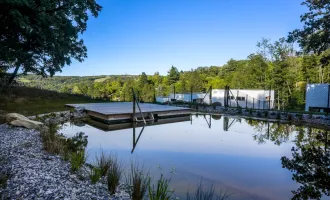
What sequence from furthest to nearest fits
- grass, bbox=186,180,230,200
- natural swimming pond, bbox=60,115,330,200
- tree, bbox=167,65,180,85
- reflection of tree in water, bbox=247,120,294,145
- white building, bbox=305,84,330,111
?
1. tree, bbox=167,65,180,85
2. white building, bbox=305,84,330,111
3. reflection of tree in water, bbox=247,120,294,145
4. natural swimming pond, bbox=60,115,330,200
5. grass, bbox=186,180,230,200

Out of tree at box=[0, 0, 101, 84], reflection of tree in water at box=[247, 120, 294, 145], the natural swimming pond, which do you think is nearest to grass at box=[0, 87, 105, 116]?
tree at box=[0, 0, 101, 84]

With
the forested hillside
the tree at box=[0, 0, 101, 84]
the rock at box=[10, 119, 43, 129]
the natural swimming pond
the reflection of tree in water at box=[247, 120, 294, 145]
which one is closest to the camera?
the natural swimming pond

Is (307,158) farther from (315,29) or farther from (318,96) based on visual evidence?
(318,96)

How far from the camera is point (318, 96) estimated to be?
13055 millimetres

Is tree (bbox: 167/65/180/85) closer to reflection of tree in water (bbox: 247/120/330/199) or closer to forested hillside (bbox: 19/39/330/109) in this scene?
forested hillside (bbox: 19/39/330/109)

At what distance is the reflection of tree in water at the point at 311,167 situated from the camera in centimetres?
337

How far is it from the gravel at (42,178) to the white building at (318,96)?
1346 cm

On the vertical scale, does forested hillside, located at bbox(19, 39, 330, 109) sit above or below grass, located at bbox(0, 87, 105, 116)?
above

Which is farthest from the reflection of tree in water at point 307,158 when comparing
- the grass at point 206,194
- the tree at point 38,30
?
the tree at point 38,30

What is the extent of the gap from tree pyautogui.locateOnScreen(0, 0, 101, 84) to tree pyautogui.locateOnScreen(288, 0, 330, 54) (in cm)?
910

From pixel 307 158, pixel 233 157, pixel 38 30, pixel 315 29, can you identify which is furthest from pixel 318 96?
pixel 38 30

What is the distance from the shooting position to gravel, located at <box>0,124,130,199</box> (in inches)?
100

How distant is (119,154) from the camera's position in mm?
5078

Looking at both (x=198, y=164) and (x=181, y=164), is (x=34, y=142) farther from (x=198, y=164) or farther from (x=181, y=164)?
(x=198, y=164)
